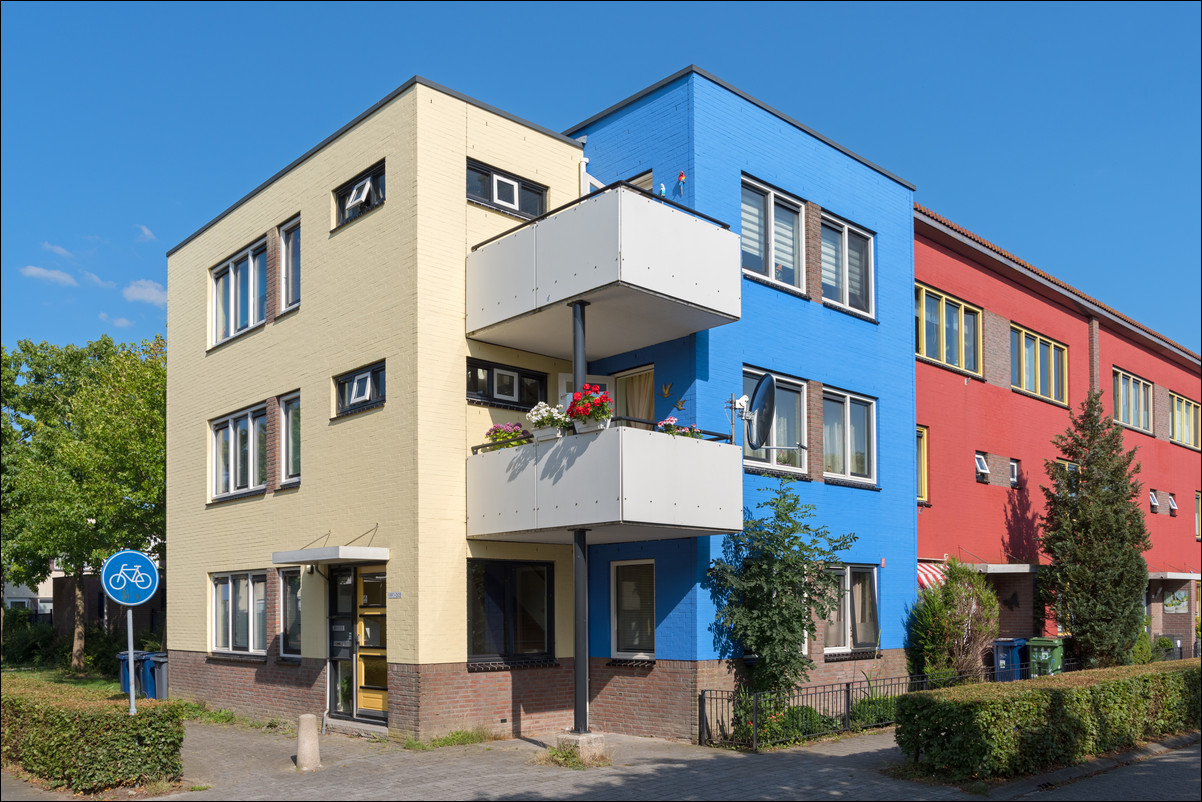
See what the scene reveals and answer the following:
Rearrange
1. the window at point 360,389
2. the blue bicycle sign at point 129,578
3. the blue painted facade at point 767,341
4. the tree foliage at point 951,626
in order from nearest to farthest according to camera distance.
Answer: the blue bicycle sign at point 129,578 → the blue painted facade at point 767,341 → the window at point 360,389 → the tree foliage at point 951,626

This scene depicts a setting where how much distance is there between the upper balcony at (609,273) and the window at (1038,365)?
12193mm

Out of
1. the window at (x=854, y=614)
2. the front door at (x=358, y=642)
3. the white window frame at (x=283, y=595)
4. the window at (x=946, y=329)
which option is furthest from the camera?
the window at (x=946, y=329)

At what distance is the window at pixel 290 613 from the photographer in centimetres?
1797

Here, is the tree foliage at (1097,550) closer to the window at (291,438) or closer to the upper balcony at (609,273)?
the upper balcony at (609,273)

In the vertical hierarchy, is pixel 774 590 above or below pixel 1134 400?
below

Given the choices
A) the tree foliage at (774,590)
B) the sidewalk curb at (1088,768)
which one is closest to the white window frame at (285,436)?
the tree foliage at (774,590)

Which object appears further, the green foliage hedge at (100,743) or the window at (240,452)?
the window at (240,452)

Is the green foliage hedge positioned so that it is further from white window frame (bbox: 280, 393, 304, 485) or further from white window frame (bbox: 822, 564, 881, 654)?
white window frame (bbox: 822, 564, 881, 654)

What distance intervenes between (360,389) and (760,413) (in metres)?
6.22

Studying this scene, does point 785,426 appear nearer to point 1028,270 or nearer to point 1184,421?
point 1028,270

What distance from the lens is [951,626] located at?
61.9ft

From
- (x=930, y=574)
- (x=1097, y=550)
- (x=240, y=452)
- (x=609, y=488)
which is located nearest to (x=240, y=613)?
(x=240, y=452)

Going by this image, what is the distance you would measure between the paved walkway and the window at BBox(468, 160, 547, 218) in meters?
8.09

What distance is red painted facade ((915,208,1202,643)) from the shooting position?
21.7 m
